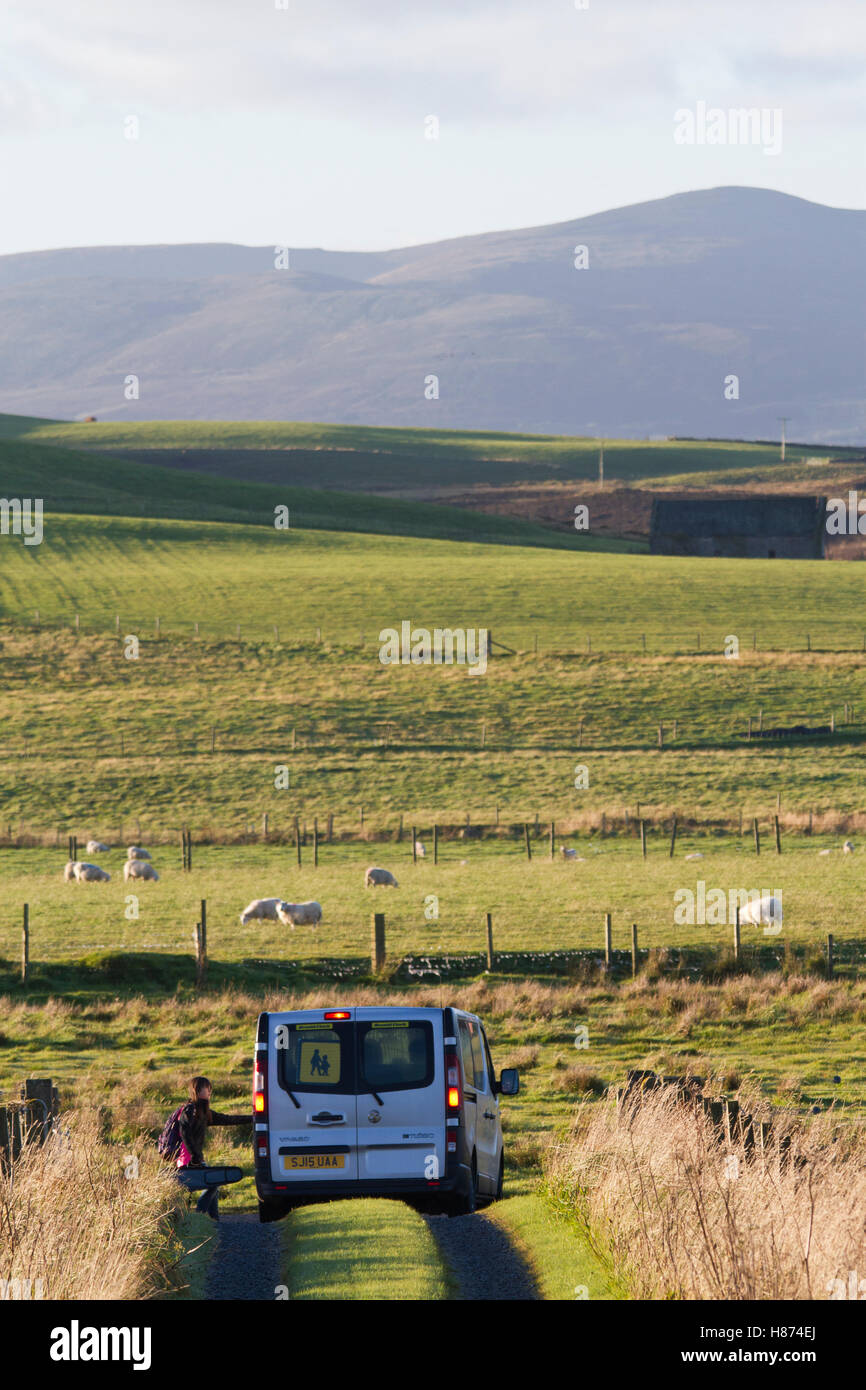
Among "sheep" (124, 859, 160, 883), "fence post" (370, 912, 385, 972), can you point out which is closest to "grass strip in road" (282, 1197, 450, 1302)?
"fence post" (370, 912, 385, 972)

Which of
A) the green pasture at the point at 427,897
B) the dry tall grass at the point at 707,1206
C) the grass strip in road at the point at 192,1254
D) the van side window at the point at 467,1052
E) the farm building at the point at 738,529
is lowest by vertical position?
the green pasture at the point at 427,897

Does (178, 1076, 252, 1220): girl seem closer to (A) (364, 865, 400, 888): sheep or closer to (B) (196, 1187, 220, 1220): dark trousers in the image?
(B) (196, 1187, 220, 1220): dark trousers

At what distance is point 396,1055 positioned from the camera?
49.3 feet

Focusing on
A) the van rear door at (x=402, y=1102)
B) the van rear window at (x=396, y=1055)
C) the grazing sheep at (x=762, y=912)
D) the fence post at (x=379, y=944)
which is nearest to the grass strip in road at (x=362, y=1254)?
the van rear door at (x=402, y=1102)

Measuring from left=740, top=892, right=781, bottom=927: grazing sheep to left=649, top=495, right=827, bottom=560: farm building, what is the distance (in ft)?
291

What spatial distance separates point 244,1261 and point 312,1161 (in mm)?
1092

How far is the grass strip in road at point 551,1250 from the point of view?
12406mm

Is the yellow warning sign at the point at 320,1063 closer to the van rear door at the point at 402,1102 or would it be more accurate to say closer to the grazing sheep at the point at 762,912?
the van rear door at the point at 402,1102

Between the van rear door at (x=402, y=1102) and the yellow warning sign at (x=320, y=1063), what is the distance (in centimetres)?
22

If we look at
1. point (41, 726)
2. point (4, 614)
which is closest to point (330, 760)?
point (41, 726)

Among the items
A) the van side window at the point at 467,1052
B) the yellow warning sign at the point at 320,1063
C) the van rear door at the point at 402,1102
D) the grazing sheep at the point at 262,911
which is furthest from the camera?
the grazing sheep at the point at 262,911

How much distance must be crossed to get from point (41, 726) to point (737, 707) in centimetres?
2712

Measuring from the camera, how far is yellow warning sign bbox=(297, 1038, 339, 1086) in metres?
15.0

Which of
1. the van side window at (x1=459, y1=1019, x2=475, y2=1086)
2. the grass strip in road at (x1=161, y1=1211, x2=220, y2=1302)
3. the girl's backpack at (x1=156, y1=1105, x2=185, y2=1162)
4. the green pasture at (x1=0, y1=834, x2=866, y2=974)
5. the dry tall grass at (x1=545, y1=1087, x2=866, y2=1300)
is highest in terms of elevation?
the van side window at (x1=459, y1=1019, x2=475, y2=1086)
